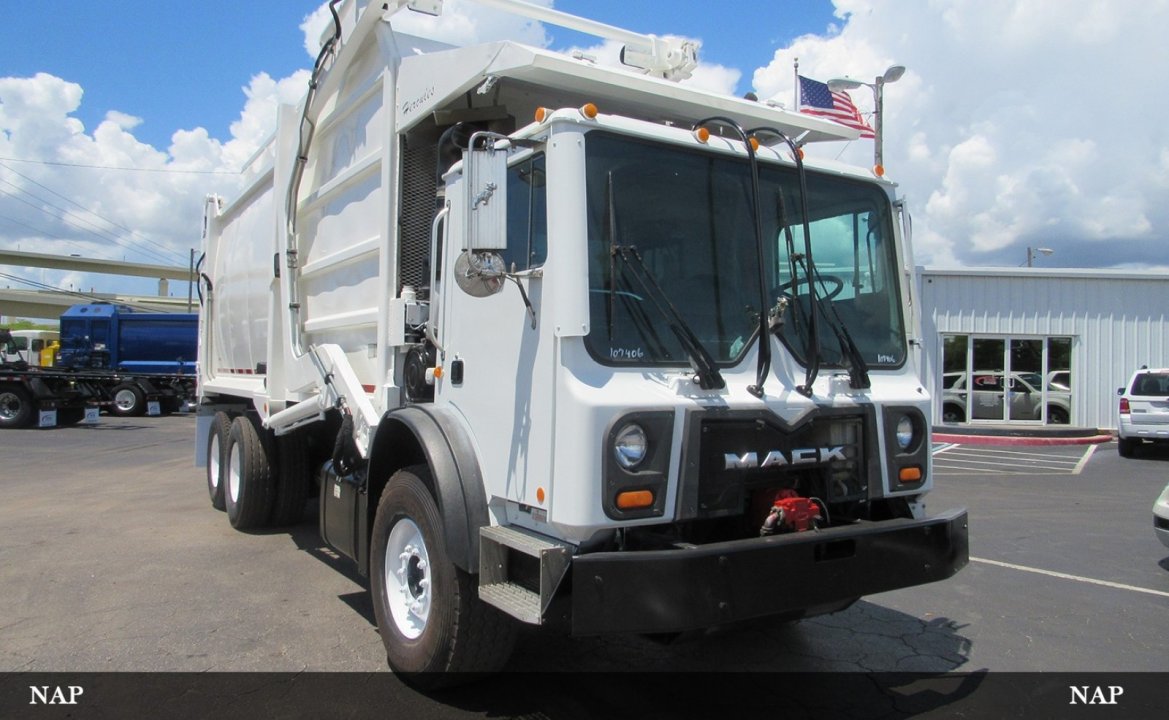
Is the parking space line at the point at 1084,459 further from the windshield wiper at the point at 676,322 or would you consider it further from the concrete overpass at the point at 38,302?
the concrete overpass at the point at 38,302

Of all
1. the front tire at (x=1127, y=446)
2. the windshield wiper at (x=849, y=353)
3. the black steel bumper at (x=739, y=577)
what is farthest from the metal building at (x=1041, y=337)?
the black steel bumper at (x=739, y=577)

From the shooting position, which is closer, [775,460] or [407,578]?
[775,460]

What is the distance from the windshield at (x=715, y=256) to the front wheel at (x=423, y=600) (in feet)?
4.10

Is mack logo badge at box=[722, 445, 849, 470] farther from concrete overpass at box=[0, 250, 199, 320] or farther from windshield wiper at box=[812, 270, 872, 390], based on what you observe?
concrete overpass at box=[0, 250, 199, 320]

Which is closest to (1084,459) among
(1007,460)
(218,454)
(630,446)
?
(1007,460)

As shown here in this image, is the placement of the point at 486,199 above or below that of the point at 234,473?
above

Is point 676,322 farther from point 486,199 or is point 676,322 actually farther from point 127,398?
point 127,398

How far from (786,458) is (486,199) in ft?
5.44

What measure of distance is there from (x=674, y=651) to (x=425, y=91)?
3.34 metres

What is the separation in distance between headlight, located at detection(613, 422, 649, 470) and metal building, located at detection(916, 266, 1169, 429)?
18129 millimetres

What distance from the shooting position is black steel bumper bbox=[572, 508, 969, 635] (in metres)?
3.08

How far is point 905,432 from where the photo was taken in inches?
162

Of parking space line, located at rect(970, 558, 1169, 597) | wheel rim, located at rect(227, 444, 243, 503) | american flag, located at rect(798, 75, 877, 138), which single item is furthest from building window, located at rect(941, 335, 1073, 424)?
wheel rim, located at rect(227, 444, 243, 503)

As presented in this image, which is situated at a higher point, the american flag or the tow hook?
the american flag
